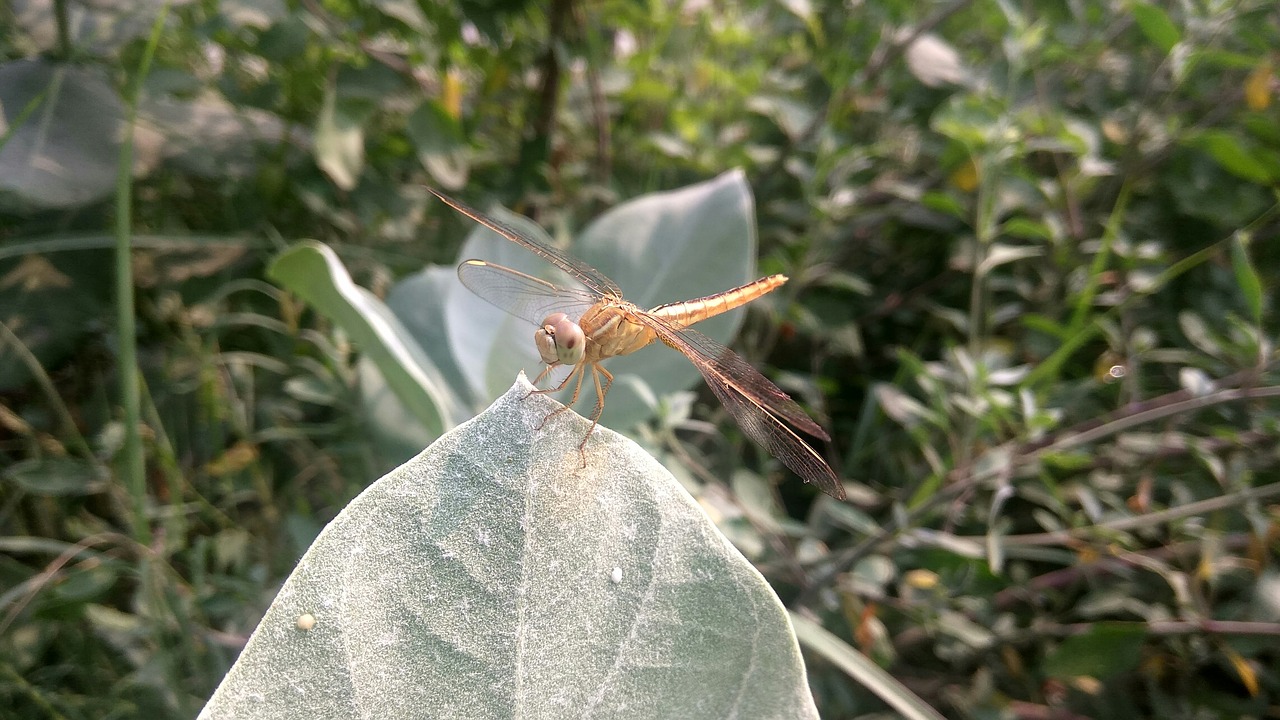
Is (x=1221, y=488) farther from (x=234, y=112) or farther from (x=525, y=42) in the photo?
(x=234, y=112)

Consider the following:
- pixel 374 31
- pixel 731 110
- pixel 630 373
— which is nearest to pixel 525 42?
pixel 374 31

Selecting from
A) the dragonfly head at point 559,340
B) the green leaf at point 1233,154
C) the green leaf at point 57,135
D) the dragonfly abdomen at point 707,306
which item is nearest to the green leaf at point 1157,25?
the green leaf at point 1233,154

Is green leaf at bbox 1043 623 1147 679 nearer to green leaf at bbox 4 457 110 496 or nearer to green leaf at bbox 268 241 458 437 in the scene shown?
green leaf at bbox 268 241 458 437

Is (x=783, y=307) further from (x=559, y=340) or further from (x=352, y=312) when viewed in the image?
(x=352, y=312)

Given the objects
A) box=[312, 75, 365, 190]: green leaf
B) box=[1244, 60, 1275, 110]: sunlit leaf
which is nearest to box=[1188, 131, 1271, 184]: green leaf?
box=[1244, 60, 1275, 110]: sunlit leaf

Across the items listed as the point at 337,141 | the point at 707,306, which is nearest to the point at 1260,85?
the point at 707,306
